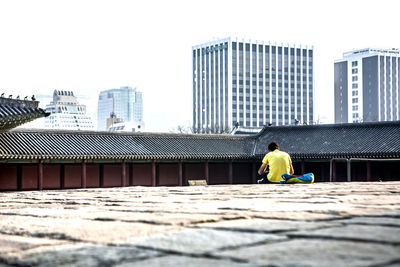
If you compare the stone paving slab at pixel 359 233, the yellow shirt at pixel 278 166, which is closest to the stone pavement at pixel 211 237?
the stone paving slab at pixel 359 233

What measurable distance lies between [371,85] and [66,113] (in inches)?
3494

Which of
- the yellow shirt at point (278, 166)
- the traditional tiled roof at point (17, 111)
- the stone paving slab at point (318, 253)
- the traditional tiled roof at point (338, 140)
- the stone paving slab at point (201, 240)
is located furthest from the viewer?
the traditional tiled roof at point (338, 140)

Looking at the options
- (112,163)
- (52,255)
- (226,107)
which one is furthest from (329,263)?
(226,107)

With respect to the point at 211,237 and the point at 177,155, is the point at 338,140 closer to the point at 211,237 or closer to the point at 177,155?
the point at 177,155

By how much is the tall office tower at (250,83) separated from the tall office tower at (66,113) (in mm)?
64150

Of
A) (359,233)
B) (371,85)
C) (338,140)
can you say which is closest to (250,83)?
(371,85)

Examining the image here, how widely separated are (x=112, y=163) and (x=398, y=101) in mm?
104858

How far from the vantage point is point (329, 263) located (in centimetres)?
244

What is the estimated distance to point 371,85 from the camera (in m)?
125

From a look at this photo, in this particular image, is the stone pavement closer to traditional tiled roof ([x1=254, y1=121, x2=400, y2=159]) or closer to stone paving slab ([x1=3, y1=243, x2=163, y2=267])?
stone paving slab ([x1=3, y1=243, x2=163, y2=267])

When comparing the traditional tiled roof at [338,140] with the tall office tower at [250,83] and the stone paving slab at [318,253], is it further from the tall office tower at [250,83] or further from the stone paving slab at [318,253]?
the tall office tower at [250,83]

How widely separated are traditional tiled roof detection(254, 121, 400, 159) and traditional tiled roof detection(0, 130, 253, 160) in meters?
2.11

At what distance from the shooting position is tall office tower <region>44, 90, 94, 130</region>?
17846cm

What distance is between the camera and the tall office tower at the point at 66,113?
17846 cm
